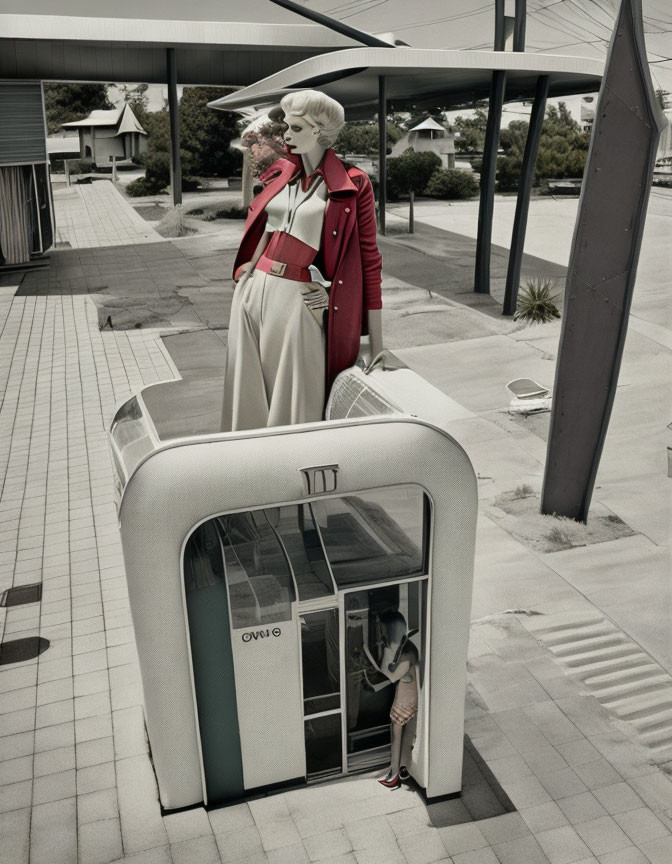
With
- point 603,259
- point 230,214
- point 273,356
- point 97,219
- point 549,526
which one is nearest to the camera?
point 273,356

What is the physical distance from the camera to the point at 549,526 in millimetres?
9250

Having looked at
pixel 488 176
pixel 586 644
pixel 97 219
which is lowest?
pixel 586 644

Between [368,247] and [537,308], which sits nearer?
[368,247]

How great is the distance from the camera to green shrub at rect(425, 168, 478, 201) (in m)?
38.3

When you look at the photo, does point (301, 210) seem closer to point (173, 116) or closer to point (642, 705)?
point (642, 705)

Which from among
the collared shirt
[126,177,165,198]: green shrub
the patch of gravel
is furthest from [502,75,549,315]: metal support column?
[126,177,165,198]: green shrub

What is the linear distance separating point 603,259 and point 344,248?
4.16m

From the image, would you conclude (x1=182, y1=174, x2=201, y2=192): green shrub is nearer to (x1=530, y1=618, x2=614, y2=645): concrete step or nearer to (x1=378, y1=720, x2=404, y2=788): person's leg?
(x1=530, y1=618, x2=614, y2=645): concrete step

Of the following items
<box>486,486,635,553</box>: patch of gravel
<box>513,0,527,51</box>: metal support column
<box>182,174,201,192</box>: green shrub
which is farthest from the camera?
<box>182,174,201,192</box>: green shrub

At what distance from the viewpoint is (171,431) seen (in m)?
4.88

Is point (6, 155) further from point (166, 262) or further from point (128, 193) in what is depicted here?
point (128, 193)

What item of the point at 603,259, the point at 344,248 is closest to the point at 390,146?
the point at 603,259

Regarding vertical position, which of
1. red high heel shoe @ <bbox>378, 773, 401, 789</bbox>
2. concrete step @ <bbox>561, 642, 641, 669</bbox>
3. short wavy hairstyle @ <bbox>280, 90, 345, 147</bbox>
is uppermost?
short wavy hairstyle @ <bbox>280, 90, 345, 147</bbox>

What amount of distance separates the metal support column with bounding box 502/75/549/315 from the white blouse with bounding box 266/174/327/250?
47.8 ft
